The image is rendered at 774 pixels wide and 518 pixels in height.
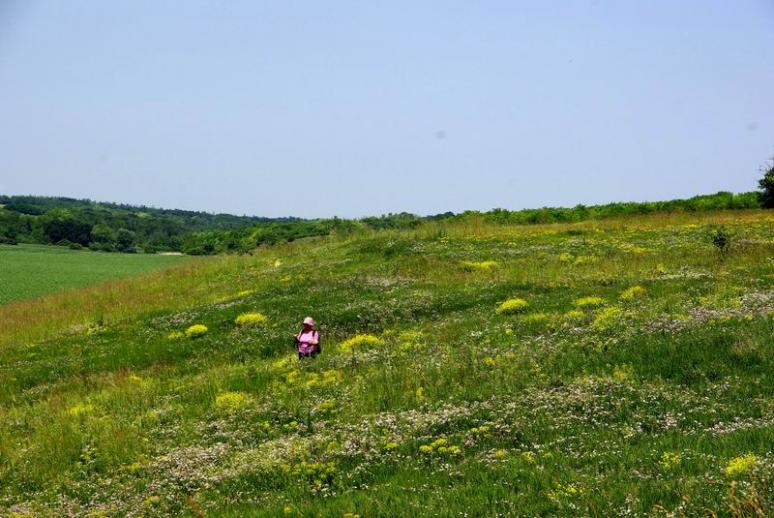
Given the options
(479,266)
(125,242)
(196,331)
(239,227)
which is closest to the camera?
(196,331)

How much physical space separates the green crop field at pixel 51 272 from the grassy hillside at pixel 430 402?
35264 mm

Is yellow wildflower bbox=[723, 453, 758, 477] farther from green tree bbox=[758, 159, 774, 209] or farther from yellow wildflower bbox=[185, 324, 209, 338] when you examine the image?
green tree bbox=[758, 159, 774, 209]

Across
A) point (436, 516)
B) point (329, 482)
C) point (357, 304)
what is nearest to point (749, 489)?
point (436, 516)

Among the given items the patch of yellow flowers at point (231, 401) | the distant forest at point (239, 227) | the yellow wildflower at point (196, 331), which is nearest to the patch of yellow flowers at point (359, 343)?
the patch of yellow flowers at point (231, 401)

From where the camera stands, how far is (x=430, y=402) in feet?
42.2

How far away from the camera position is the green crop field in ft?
Result: 196

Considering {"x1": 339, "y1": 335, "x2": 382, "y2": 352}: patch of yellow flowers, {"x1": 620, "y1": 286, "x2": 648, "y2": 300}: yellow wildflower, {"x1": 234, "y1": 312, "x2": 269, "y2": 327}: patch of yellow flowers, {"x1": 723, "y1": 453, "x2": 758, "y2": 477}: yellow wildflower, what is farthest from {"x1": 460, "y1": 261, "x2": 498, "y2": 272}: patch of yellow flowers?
{"x1": 723, "y1": 453, "x2": 758, "y2": 477}: yellow wildflower

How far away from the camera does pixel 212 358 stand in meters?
21.3

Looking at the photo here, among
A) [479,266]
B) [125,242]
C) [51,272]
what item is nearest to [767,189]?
[479,266]

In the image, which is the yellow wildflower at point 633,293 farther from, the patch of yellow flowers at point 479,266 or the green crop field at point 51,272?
the green crop field at point 51,272

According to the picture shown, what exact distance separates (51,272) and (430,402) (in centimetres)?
7622

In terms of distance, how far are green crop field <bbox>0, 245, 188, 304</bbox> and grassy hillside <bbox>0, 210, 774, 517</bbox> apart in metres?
35.3

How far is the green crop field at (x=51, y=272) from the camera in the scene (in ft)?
196

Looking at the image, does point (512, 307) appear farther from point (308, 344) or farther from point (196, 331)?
point (196, 331)
